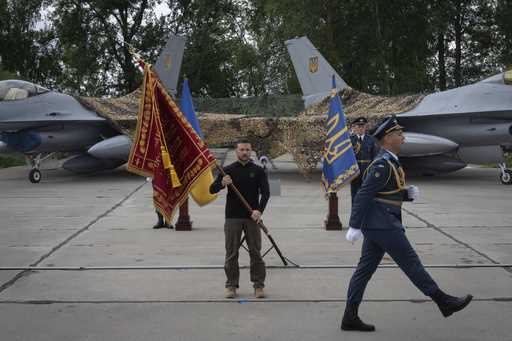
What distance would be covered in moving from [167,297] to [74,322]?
933 millimetres

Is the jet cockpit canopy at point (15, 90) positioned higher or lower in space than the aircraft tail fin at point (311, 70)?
lower

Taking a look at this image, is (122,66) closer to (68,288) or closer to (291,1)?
(291,1)

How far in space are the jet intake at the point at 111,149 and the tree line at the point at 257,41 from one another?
16701mm

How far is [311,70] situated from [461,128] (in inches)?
223

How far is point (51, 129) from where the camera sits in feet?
56.4

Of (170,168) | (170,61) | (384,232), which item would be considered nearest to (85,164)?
(170,61)

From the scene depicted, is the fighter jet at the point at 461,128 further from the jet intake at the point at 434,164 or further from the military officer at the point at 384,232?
the military officer at the point at 384,232

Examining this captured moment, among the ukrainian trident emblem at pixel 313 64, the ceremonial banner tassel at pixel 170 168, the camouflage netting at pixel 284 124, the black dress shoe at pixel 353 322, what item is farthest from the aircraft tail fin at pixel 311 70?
the black dress shoe at pixel 353 322

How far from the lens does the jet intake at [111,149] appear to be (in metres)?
16.5

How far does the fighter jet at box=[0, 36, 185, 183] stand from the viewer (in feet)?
54.1

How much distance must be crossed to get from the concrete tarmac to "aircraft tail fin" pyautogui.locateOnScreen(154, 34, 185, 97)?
32.4 feet

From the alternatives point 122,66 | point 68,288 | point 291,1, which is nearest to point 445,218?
point 68,288

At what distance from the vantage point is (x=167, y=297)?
213 inches

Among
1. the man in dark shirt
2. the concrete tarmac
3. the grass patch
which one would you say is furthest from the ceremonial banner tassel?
the grass patch
